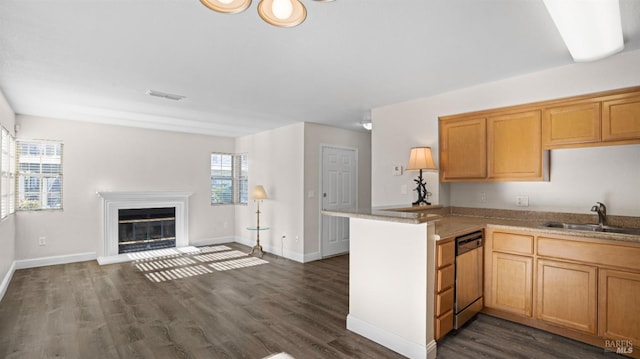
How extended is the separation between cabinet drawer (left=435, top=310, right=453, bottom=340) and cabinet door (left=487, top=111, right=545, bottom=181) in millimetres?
1580

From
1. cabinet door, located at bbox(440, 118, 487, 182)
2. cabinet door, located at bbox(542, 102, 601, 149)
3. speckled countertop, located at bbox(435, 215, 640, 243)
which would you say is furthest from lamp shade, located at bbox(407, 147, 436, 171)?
cabinet door, located at bbox(542, 102, 601, 149)

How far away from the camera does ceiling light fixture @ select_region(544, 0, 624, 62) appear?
1.91m

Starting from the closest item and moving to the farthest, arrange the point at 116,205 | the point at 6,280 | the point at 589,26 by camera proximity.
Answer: the point at 589,26 → the point at 6,280 → the point at 116,205

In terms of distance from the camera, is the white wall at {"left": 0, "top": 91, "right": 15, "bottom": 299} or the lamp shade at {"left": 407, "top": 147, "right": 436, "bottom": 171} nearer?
the lamp shade at {"left": 407, "top": 147, "right": 436, "bottom": 171}

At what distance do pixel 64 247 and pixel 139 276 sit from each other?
5.95 ft

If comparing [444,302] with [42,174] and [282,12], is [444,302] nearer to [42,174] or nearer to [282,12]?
[282,12]

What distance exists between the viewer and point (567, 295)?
2.65 meters

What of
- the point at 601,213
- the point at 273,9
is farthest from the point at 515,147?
the point at 273,9

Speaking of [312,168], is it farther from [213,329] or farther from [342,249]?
[213,329]

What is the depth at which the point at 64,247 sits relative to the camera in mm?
5297

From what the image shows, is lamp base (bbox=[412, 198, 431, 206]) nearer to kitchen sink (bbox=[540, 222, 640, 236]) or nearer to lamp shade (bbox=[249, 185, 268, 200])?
kitchen sink (bbox=[540, 222, 640, 236])

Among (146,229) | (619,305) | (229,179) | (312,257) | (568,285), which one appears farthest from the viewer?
(229,179)

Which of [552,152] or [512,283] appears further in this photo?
[552,152]

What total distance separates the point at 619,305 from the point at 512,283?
2.39 ft
